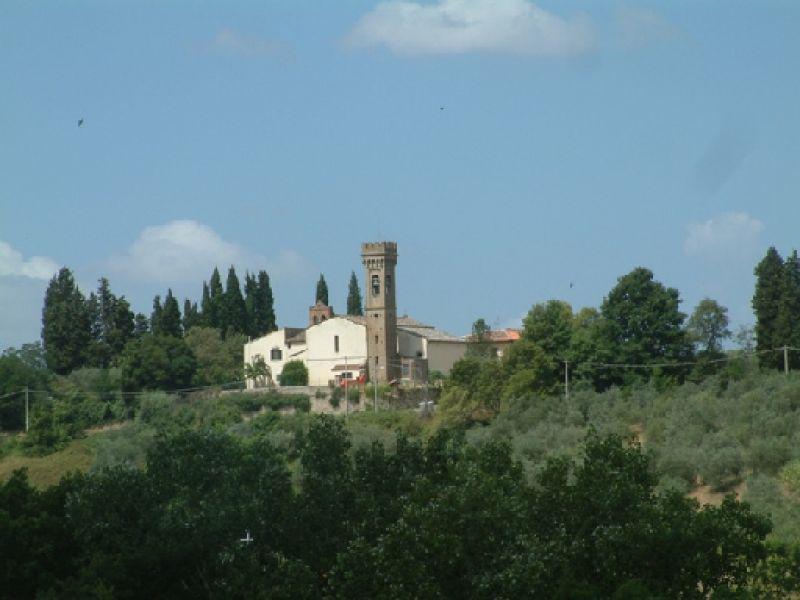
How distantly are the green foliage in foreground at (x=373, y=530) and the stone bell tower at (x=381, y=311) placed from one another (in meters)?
36.8

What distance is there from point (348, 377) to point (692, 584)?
44.8 meters

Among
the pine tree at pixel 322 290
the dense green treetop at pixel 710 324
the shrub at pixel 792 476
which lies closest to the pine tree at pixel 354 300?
the pine tree at pixel 322 290

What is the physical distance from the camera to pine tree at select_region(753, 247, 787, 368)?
5394 cm

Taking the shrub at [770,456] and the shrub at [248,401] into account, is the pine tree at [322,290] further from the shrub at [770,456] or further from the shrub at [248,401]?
the shrub at [770,456]

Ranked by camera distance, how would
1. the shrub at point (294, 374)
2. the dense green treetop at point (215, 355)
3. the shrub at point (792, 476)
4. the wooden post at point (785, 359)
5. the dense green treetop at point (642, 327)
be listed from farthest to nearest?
the dense green treetop at point (215, 355), the shrub at point (294, 374), the dense green treetop at point (642, 327), the wooden post at point (785, 359), the shrub at point (792, 476)

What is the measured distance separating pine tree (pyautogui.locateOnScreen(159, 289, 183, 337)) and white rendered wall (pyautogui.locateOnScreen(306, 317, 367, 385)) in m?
11.9

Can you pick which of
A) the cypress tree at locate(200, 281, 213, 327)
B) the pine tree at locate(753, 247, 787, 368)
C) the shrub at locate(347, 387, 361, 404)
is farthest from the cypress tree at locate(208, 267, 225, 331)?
the pine tree at locate(753, 247, 787, 368)

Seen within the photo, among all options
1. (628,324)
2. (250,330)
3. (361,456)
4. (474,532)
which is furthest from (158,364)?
(474,532)

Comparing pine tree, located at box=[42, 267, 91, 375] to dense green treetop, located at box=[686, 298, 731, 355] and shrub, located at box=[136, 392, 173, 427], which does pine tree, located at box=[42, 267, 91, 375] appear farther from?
dense green treetop, located at box=[686, 298, 731, 355]

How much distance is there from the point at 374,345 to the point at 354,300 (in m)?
18.0

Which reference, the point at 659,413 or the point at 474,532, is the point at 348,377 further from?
the point at 474,532

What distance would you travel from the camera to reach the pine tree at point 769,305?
53.9 meters

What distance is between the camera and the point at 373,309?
70.2 m

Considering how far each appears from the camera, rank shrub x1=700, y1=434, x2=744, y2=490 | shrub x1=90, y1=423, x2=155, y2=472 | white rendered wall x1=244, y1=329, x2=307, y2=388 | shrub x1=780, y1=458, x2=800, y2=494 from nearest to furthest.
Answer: shrub x1=780, y1=458, x2=800, y2=494 → shrub x1=700, y1=434, x2=744, y2=490 → shrub x1=90, y1=423, x2=155, y2=472 → white rendered wall x1=244, y1=329, x2=307, y2=388
